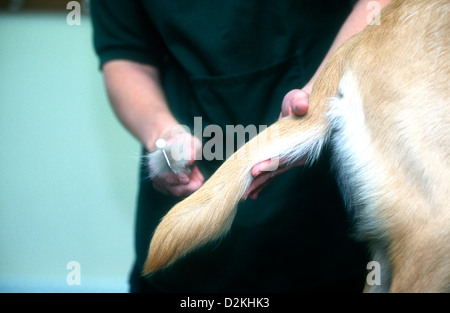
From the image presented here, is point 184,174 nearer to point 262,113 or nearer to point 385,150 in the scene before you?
point 262,113

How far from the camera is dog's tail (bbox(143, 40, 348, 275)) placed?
547 mm

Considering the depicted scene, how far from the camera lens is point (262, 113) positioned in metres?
0.73

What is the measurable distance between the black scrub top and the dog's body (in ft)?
0.42

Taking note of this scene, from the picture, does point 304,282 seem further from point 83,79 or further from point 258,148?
point 83,79

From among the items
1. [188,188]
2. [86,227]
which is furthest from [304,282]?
[86,227]

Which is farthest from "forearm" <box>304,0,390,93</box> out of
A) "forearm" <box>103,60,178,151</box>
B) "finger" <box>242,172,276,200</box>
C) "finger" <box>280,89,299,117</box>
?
"forearm" <box>103,60,178,151</box>

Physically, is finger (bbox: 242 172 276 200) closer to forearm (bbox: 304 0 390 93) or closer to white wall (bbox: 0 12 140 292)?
forearm (bbox: 304 0 390 93)

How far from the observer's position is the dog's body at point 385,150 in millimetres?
475

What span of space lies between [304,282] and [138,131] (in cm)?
→ 40

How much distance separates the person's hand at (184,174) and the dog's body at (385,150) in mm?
84

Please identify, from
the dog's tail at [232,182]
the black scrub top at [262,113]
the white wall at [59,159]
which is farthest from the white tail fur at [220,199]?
the white wall at [59,159]

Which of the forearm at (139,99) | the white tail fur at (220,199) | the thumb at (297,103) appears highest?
the forearm at (139,99)

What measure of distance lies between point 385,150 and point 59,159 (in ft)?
3.31

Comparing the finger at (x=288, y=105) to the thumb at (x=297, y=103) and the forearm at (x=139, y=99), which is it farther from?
the forearm at (x=139, y=99)
